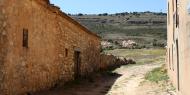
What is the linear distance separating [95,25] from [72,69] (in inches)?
2182

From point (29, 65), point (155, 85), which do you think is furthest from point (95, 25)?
point (29, 65)

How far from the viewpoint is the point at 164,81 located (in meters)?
19.2

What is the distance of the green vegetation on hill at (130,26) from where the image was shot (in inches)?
2552

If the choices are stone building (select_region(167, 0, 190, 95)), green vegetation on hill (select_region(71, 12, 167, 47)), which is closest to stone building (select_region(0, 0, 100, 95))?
stone building (select_region(167, 0, 190, 95))

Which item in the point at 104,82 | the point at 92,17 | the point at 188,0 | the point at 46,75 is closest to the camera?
the point at 188,0

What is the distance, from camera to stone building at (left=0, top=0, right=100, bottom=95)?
38.4ft

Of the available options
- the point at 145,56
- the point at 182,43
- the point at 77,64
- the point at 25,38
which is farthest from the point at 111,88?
the point at 145,56

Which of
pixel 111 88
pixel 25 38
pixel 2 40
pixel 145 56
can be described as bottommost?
pixel 111 88

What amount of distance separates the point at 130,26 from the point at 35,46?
214 feet

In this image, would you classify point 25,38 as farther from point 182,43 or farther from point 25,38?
point 182,43

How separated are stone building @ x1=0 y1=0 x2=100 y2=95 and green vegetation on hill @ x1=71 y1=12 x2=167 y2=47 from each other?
4132 cm

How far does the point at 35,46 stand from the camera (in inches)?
551

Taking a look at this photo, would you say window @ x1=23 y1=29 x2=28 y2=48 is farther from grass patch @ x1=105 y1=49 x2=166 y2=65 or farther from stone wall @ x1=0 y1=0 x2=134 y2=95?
grass patch @ x1=105 y1=49 x2=166 y2=65

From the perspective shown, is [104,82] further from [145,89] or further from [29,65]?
[29,65]
